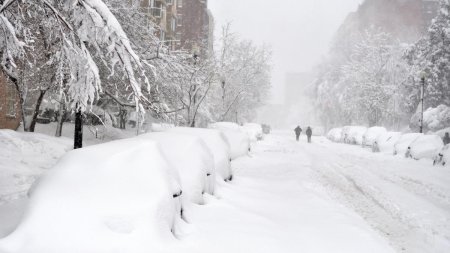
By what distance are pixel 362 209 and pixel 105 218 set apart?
256 inches

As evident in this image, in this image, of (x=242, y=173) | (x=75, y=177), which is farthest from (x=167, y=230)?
(x=242, y=173)

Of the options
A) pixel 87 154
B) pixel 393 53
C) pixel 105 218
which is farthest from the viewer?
pixel 393 53

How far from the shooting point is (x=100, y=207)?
15.8 feet

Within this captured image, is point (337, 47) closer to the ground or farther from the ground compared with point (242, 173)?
farther from the ground

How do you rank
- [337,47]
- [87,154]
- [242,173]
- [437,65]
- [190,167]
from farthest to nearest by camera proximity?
[337,47]
[437,65]
[242,173]
[190,167]
[87,154]

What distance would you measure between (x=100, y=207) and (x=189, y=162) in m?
3.31

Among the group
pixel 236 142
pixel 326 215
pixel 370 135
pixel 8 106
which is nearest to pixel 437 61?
pixel 370 135

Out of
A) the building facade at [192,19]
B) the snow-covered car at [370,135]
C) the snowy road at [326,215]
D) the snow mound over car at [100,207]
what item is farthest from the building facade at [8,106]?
the building facade at [192,19]

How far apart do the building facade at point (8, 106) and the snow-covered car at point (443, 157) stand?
58.0 ft

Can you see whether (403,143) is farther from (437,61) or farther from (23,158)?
(23,158)

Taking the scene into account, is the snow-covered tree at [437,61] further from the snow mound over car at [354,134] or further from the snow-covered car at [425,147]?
the snow-covered car at [425,147]

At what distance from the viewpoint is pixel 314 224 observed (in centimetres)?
800

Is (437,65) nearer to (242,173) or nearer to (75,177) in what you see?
(242,173)

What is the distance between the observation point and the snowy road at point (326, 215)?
21.3 ft
